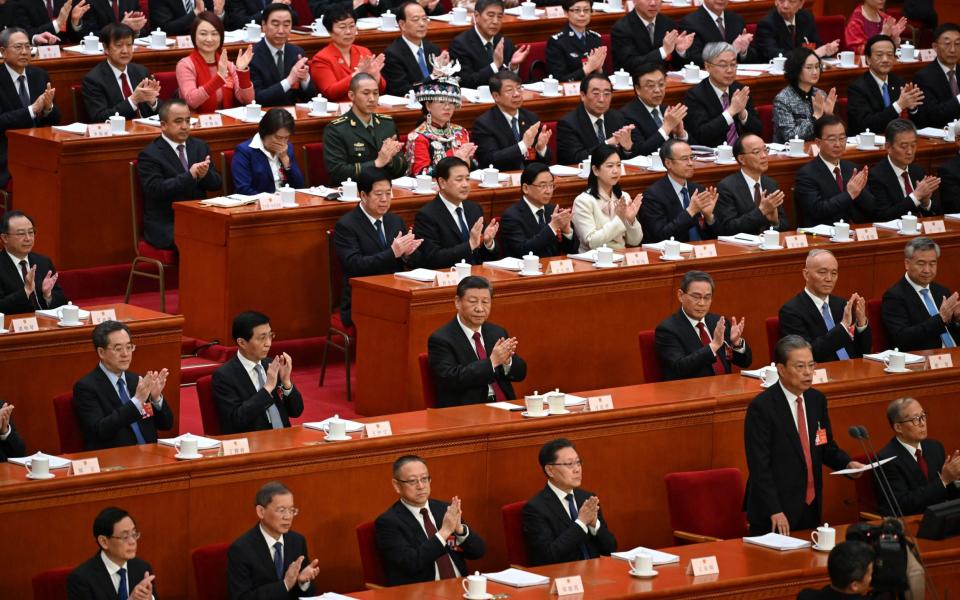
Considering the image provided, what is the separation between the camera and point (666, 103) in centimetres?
1074

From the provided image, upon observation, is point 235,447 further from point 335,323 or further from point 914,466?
point 914,466

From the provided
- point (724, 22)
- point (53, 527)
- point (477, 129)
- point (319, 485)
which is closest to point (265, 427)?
point (319, 485)

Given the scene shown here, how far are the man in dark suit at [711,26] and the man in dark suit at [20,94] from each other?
13.3ft

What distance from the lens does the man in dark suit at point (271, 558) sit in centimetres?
595

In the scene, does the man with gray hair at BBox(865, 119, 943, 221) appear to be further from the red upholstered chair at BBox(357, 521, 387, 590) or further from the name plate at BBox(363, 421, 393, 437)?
the red upholstered chair at BBox(357, 521, 387, 590)

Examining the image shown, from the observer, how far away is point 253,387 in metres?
7.07

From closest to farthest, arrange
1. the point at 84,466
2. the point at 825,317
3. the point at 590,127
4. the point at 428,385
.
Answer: the point at 84,466 → the point at 428,385 → the point at 825,317 → the point at 590,127

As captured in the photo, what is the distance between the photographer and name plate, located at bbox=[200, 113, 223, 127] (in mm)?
9578

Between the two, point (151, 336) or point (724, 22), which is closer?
point (151, 336)

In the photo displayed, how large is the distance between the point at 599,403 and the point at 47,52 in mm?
4683

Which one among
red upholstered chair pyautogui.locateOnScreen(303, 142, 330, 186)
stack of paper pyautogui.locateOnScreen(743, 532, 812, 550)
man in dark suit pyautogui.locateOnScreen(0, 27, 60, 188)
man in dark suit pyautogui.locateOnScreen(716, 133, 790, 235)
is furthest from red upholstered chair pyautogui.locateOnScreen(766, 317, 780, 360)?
man in dark suit pyautogui.locateOnScreen(0, 27, 60, 188)

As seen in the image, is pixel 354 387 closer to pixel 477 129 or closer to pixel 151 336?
pixel 151 336

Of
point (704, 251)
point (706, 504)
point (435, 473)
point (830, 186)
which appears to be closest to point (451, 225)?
point (704, 251)

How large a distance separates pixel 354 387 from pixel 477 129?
6.38 ft
